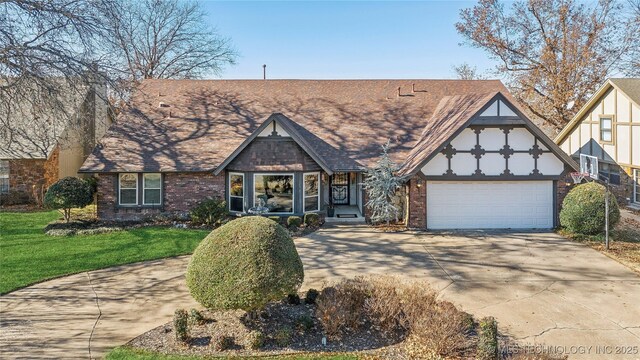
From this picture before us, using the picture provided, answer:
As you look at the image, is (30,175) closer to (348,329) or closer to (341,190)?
(341,190)

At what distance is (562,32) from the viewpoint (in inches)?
1168

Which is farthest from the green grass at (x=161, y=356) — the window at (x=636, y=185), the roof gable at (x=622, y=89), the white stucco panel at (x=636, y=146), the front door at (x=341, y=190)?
the window at (x=636, y=185)

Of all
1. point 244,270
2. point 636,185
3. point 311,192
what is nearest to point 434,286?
point 244,270

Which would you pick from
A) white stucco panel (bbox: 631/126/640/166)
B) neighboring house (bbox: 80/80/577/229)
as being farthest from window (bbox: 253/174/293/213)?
white stucco panel (bbox: 631/126/640/166)

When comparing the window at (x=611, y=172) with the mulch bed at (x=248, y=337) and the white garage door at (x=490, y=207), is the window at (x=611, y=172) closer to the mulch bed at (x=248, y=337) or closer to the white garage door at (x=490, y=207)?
the white garage door at (x=490, y=207)

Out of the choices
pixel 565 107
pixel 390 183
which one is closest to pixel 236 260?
pixel 390 183

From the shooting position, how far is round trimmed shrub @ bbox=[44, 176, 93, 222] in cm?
1716

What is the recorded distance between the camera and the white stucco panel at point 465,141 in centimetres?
1716

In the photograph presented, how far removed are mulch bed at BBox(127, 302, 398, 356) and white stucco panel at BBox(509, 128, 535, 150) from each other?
1189 cm

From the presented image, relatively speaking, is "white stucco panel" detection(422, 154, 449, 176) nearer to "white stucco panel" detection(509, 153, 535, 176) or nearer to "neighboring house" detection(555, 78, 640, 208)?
"white stucco panel" detection(509, 153, 535, 176)

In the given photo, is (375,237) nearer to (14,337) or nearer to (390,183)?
(390,183)

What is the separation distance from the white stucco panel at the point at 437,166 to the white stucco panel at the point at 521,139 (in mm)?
2649

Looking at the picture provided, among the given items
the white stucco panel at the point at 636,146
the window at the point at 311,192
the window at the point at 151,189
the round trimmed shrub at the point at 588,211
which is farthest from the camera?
the white stucco panel at the point at 636,146

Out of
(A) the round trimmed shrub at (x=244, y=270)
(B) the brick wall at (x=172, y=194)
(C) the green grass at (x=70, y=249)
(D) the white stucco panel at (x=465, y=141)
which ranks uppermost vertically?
(D) the white stucco panel at (x=465, y=141)
